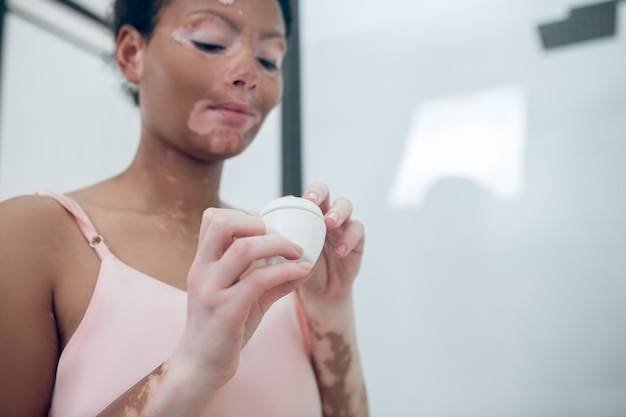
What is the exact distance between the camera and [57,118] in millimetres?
1118

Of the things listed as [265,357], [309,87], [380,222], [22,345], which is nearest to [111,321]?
[22,345]

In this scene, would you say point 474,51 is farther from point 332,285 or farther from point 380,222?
point 332,285

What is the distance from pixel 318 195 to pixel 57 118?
2.69 feet

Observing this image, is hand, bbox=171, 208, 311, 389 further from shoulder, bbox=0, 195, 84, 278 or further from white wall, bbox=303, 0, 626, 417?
white wall, bbox=303, 0, 626, 417

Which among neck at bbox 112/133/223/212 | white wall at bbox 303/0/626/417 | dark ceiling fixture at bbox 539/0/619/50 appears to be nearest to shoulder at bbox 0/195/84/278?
neck at bbox 112/133/223/212

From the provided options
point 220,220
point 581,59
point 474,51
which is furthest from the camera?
point 474,51

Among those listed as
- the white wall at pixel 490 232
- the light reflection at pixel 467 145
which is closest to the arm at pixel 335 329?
the white wall at pixel 490 232

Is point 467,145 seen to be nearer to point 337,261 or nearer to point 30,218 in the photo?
point 337,261

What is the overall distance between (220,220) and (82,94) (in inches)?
37.0

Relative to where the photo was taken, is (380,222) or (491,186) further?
(380,222)

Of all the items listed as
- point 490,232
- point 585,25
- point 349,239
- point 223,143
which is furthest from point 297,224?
point 585,25

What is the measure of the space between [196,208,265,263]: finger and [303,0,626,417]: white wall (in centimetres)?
84

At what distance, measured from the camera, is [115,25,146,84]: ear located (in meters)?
0.70

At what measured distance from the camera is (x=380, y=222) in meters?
1.24
